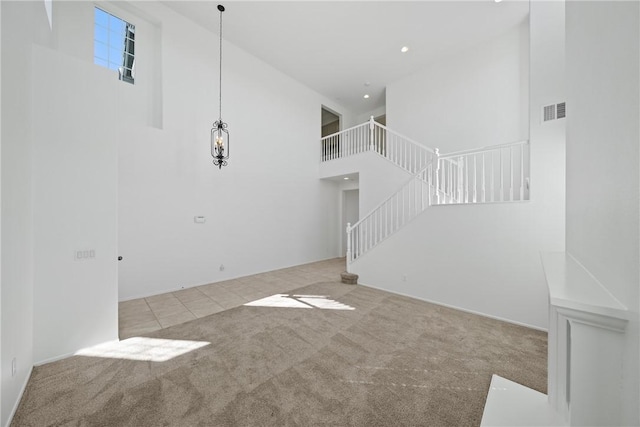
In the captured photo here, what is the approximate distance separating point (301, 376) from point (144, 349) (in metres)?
1.77

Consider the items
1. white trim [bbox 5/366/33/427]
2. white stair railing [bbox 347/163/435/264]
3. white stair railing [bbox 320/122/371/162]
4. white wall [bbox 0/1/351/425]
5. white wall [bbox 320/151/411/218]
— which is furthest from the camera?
white stair railing [bbox 320/122/371/162]

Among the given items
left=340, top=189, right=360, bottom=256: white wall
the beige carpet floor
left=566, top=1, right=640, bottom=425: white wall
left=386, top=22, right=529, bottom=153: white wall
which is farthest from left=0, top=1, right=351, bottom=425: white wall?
left=566, top=1, right=640, bottom=425: white wall

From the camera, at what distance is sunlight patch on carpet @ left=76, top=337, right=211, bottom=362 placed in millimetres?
2350

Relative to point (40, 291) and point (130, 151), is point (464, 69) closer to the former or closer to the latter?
point (130, 151)

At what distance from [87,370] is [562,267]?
3626 millimetres

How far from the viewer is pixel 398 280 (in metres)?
4.24

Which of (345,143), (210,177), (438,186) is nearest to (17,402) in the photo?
(210,177)

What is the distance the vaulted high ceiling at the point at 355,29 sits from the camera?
4.44 meters

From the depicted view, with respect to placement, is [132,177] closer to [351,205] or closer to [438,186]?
[438,186]

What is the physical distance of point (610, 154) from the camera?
70 centimetres

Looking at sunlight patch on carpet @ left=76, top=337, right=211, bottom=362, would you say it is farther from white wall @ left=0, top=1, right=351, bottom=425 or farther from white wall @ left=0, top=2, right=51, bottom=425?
white wall @ left=0, top=2, right=51, bottom=425

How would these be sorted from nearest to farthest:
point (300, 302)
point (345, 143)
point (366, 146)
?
point (300, 302), point (366, 146), point (345, 143)

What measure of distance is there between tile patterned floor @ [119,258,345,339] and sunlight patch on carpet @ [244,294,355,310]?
0.86ft

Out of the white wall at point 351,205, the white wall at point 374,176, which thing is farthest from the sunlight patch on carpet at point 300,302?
the white wall at point 351,205
